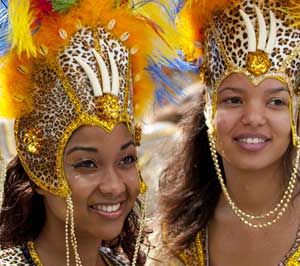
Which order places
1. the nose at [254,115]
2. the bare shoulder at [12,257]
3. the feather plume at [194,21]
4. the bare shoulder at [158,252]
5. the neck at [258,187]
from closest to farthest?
the bare shoulder at [12,257] < the nose at [254,115] < the feather plume at [194,21] < the neck at [258,187] < the bare shoulder at [158,252]

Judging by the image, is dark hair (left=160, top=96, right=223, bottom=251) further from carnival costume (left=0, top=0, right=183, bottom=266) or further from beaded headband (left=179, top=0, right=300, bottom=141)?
carnival costume (left=0, top=0, right=183, bottom=266)

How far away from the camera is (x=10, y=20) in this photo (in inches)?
144

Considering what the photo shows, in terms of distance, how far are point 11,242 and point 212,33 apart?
139 cm

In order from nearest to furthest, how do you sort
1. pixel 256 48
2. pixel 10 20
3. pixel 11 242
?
pixel 10 20
pixel 11 242
pixel 256 48

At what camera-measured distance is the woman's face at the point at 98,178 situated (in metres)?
3.71

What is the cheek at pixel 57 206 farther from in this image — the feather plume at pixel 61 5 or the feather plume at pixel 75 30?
the feather plume at pixel 61 5

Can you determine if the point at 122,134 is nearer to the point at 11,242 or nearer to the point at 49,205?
the point at 49,205

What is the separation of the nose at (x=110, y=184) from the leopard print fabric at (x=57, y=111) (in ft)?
0.49

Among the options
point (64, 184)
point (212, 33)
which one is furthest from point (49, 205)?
point (212, 33)

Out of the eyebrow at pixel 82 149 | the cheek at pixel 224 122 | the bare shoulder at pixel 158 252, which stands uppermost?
the cheek at pixel 224 122

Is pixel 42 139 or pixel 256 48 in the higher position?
pixel 256 48

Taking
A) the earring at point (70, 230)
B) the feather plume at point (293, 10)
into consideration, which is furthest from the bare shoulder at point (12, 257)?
the feather plume at point (293, 10)

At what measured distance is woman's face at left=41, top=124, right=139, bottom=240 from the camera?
3715mm

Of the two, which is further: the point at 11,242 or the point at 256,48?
the point at 256,48
